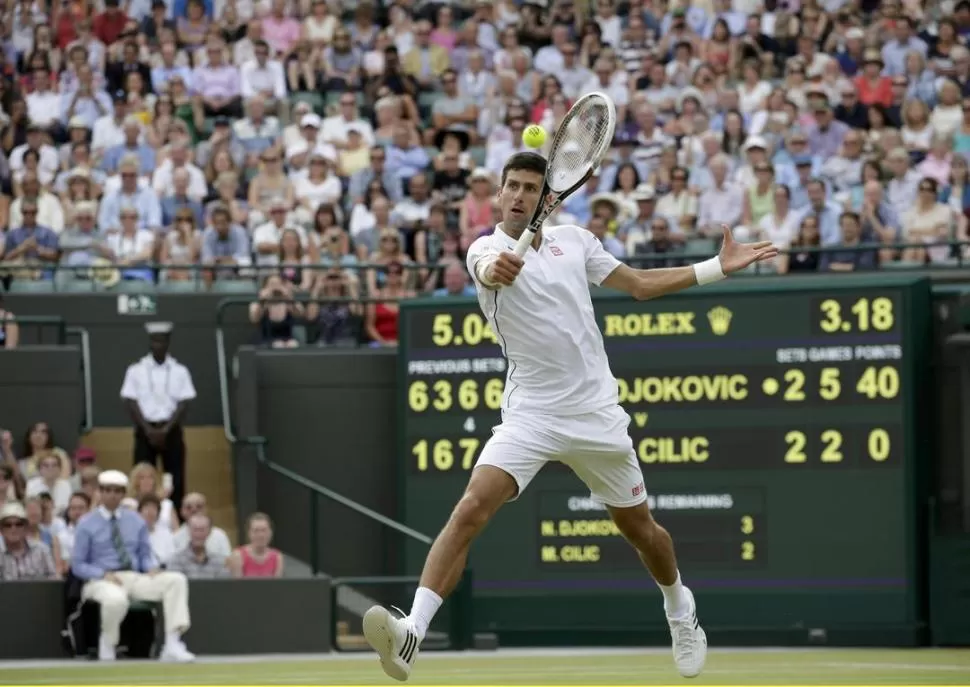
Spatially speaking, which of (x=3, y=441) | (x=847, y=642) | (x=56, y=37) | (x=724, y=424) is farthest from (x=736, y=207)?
(x=56, y=37)

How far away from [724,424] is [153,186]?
7772 millimetres

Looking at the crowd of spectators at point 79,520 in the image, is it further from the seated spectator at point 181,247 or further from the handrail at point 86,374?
the seated spectator at point 181,247

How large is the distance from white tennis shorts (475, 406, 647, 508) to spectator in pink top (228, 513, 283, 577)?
7.78 meters

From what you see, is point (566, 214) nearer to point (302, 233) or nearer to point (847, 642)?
point (302, 233)

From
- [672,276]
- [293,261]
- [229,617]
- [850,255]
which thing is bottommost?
[229,617]

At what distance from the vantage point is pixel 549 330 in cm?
939

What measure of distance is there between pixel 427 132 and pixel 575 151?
1280 centimetres

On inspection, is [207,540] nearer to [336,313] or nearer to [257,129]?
[336,313]

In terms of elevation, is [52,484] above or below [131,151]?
below

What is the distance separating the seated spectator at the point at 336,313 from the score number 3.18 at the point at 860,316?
4819 mm

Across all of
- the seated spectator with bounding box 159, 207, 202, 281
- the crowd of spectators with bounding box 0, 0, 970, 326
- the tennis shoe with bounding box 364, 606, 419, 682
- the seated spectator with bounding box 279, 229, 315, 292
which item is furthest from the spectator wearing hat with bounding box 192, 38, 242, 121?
the tennis shoe with bounding box 364, 606, 419, 682

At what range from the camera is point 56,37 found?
2425 centimetres

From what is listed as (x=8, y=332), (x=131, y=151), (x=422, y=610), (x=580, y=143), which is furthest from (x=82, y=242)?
(x=422, y=610)

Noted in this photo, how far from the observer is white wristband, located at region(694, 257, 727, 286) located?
380 inches
